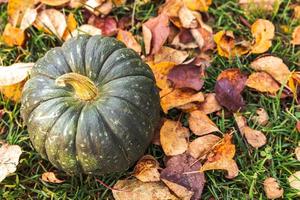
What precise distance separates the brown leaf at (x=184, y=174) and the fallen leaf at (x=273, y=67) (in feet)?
2.67

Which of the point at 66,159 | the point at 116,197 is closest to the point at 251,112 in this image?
the point at 116,197

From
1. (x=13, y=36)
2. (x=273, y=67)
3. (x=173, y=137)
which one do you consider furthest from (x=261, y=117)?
(x=13, y=36)

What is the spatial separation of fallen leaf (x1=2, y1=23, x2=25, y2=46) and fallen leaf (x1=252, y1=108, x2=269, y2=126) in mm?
1686

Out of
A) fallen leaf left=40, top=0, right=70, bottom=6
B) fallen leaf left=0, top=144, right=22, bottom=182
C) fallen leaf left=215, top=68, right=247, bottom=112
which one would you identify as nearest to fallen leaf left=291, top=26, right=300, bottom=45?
fallen leaf left=215, top=68, right=247, bottom=112

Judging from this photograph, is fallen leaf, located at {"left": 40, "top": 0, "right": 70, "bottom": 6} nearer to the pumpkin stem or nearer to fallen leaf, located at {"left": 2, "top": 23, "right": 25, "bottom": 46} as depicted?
fallen leaf, located at {"left": 2, "top": 23, "right": 25, "bottom": 46}

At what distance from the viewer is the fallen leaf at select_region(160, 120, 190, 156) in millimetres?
3100

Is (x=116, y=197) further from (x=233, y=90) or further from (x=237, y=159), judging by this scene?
(x=233, y=90)

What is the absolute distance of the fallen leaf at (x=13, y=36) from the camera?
3.61 m

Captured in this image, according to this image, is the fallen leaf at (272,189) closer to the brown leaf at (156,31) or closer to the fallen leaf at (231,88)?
the fallen leaf at (231,88)

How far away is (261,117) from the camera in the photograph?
327cm

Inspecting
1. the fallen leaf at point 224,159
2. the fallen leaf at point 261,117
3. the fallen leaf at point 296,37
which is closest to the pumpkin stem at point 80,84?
the fallen leaf at point 224,159

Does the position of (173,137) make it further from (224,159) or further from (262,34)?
(262,34)

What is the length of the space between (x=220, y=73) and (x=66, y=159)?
1221 millimetres

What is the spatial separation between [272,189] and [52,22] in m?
1.89
